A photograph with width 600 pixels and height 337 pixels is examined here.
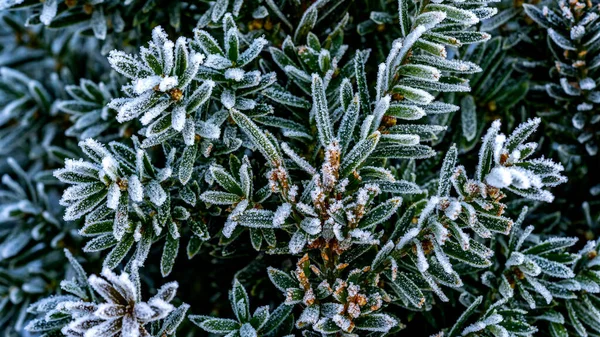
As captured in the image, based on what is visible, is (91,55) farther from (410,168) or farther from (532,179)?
(532,179)

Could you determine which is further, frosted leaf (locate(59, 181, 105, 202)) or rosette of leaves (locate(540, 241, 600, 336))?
rosette of leaves (locate(540, 241, 600, 336))

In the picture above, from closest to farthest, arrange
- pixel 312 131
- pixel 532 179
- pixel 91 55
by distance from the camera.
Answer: pixel 532 179, pixel 312 131, pixel 91 55

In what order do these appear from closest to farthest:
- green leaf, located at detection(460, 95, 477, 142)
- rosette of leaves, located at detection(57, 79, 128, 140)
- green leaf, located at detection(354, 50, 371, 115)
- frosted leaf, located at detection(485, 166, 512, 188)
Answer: frosted leaf, located at detection(485, 166, 512, 188), green leaf, located at detection(354, 50, 371, 115), green leaf, located at detection(460, 95, 477, 142), rosette of leaves, located at detection(57, 79, 128, 140)

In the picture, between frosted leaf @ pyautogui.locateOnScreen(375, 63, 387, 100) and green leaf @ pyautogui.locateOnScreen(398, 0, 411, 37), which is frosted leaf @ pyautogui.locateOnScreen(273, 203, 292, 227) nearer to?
frosted leaf @ pyautogui.locateOnScreen(375, 63, 387, 100)

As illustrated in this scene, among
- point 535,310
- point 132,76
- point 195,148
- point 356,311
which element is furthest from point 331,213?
point 535,310

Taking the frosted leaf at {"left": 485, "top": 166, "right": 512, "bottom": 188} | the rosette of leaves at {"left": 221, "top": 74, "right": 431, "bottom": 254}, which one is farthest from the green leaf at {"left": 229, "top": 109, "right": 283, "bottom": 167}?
the frosted leaf at {"left": 485, "top": 166, "right": 512, "bottom": 188}

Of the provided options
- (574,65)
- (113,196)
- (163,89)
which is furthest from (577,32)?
(113,196)

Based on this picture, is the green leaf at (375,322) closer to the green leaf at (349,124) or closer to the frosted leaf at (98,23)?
the green leaf at (349,124)

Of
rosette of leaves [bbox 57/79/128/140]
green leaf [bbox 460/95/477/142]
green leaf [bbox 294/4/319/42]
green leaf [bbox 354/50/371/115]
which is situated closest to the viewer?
green leaf [bbox 354/50/371/115]
